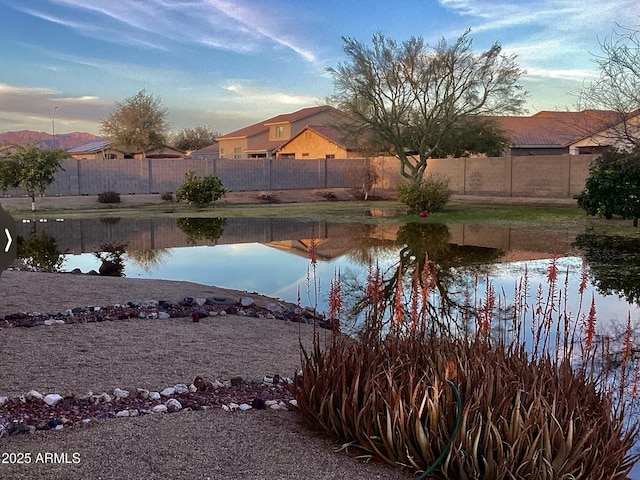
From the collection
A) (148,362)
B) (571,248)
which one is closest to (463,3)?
(571,248)

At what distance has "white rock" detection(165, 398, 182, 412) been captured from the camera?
4.61m

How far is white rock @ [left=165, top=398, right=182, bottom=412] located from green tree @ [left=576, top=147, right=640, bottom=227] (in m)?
18.4

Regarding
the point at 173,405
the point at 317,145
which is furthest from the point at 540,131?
the point at 173,405

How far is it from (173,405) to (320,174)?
35.8m

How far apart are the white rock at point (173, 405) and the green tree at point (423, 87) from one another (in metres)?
27.2

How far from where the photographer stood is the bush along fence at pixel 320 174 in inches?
1185

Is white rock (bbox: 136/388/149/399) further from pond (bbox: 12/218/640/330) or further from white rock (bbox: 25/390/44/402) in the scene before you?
pond (bbox: 12/218/640/330)

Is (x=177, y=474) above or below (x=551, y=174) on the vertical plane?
below

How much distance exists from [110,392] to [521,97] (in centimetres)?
2986

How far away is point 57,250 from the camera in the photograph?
16.7m

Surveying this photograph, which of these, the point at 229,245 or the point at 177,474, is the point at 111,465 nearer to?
the point at 177,474

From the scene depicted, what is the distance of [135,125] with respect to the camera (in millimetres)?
62438

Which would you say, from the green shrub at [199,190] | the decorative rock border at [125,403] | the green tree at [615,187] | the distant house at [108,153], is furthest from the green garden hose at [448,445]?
the distant house at [108,153]

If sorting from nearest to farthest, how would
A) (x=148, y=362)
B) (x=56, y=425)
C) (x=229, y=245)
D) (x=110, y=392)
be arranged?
1. (x=56, y=425)
2. (x=110, y=392)
3. (x=148, y=362)
4. (x=229, y=245)
